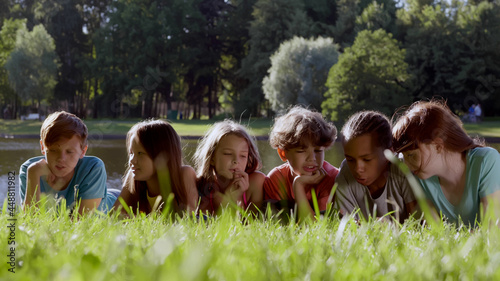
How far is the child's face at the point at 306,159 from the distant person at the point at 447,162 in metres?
0.62

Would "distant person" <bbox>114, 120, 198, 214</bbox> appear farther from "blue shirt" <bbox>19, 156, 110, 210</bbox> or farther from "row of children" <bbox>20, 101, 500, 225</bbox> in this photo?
"blue shirt" <bbox>19, 156, 110, 210</bbox>

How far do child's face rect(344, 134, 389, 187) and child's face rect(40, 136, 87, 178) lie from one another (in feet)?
6.78

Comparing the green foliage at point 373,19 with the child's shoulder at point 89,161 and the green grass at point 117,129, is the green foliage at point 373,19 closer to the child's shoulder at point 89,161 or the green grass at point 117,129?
the green grass at point 117,129

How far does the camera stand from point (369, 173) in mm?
3857

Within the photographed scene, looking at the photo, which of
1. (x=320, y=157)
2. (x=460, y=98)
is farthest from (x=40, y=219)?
(x=460, y=98)

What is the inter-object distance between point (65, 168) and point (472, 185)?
2966mm

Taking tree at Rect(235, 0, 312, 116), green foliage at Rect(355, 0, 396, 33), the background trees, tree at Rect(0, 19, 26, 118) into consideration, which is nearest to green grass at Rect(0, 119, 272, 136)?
the background trees

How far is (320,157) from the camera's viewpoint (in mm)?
4453

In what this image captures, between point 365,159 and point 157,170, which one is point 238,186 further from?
point 365,159

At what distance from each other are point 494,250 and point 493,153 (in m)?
2.30

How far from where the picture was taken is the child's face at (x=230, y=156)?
4.57 metres

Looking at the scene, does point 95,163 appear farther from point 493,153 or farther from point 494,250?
point 494,250

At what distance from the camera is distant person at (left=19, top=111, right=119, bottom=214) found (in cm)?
448

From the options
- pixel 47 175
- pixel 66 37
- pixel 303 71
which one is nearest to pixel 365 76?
pixel 303 71
